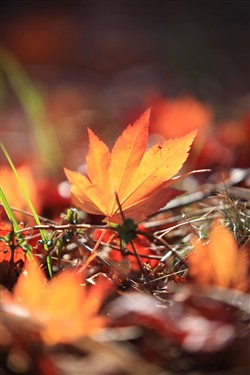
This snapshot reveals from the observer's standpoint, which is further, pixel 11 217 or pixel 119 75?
pixel 119 75

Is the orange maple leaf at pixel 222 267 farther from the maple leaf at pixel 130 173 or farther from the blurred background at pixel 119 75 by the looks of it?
the blurred background at pixel 119 75

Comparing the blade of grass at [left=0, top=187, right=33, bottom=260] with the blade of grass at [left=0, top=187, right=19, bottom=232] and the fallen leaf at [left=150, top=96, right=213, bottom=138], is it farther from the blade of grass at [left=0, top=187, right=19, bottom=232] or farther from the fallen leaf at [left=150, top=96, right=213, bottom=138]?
the fallen leaf at [left=150, top=96, right=213, bottom=138]

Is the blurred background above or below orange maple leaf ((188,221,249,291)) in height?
below

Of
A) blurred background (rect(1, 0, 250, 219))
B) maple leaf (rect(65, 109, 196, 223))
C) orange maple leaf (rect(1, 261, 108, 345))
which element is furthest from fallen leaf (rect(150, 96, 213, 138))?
orange maple leaf (rect(1, 261, 108, 345))

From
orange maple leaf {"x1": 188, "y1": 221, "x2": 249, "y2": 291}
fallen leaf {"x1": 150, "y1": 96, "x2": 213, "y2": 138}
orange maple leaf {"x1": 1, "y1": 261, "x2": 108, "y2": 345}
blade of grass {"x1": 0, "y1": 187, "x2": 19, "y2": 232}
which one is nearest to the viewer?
orange maple leaf {"x1": 1, "y1": 261, "x2": 108, "y2": 345}

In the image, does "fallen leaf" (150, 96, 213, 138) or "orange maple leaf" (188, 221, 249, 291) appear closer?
"orange maple leaf" (188, 221, 249, 291)

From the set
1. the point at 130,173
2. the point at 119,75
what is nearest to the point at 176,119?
the point at 130,173

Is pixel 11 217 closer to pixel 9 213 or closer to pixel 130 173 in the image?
pixel 9 213
